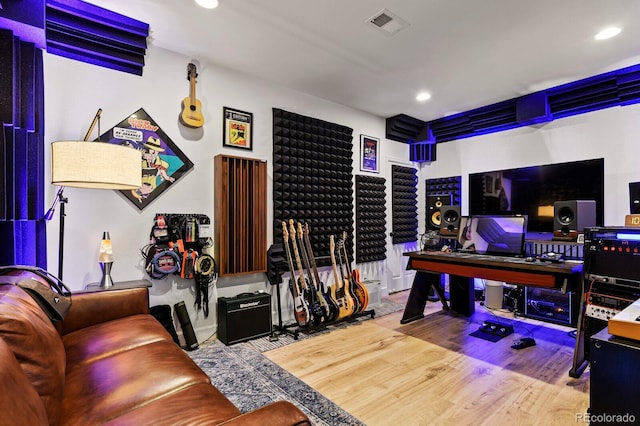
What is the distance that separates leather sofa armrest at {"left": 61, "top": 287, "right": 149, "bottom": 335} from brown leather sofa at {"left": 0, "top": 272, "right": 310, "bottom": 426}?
6.1 inches

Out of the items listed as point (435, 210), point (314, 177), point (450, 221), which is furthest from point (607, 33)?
point (314, 177)

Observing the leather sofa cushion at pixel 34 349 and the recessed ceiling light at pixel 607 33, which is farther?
the recessed ceiling light at pixel 607 33

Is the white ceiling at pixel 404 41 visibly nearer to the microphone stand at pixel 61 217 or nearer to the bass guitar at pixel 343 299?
the microphone stand at pixel 61 217

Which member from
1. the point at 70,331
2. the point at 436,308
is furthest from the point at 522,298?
the point at 70,331

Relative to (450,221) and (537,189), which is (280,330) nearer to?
(450,221)

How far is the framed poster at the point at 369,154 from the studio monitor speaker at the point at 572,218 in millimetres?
2257

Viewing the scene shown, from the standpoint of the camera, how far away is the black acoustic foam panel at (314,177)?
3.53 metres

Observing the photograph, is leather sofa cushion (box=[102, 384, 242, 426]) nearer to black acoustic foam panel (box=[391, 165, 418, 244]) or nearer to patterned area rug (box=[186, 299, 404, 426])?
patterned area rug (box=[186, 299, 404, 426])

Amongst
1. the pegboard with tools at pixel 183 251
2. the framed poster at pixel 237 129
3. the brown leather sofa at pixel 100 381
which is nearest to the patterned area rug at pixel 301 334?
the pegboard with tools at pixel 183 251

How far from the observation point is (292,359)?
104 inches

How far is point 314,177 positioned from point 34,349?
301 centimetres

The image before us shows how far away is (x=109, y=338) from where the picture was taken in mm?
1761

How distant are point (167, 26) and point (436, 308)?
4.12 metres

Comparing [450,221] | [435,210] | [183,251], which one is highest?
[435,210]
